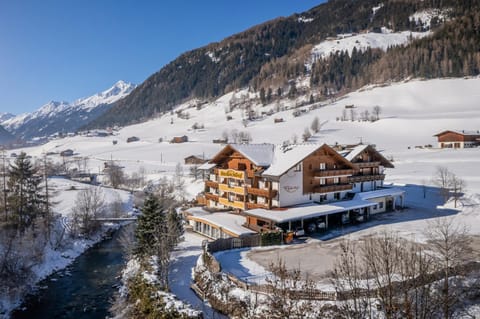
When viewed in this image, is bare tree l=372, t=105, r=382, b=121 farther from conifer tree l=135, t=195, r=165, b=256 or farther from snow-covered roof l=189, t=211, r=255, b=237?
conifer tree l=135, t=195, r=165, b=256

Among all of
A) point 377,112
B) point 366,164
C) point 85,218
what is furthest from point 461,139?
point 85,218

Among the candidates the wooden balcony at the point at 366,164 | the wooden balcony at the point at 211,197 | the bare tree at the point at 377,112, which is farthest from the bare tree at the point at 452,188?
the bare tree at the point at 377,112

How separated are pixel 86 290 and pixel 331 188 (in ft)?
83.2

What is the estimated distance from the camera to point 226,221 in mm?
35938

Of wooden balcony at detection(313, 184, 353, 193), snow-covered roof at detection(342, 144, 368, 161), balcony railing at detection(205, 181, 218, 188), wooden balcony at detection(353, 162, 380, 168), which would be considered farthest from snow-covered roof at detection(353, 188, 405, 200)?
balcony railing at detection(205, 181, 218, 188)

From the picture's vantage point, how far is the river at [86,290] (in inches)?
906

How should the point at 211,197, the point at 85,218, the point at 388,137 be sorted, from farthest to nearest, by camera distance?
the point at 388,137
the point at 211,197
the point at 85,218

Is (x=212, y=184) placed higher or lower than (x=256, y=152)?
lower

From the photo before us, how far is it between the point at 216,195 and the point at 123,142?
415 ft

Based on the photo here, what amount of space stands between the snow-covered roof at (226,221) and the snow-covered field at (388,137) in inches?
221

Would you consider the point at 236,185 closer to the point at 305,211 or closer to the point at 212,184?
the point at 212,184

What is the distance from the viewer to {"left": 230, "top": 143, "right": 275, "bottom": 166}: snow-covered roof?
3856 centimetres

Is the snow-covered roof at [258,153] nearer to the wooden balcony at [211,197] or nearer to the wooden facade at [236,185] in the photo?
the wooden facade at [236,185]

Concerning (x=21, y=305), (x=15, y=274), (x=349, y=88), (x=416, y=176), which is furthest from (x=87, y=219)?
(x=349, y=88)
